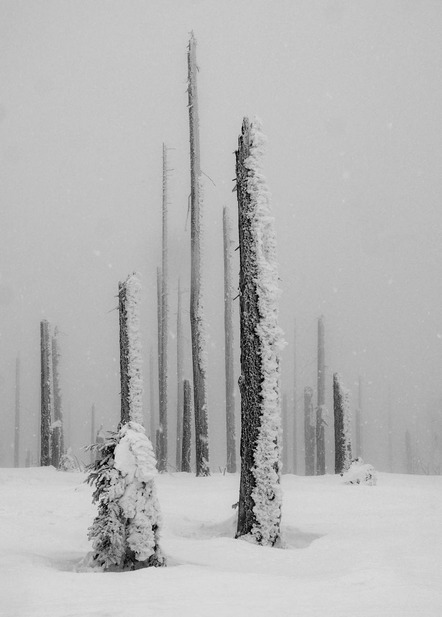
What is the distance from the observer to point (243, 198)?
852 cm

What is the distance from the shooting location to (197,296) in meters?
16.6

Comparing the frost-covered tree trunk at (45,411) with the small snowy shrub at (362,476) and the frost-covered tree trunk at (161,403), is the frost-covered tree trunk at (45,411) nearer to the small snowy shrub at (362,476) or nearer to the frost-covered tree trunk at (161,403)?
the frost-covered tree trunk at (161,403)

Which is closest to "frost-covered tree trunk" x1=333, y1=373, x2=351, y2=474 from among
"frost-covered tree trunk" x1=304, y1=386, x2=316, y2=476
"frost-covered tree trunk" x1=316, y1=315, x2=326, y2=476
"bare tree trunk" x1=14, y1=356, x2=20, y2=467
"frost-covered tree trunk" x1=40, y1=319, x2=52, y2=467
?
"frost-covered tree trunk" x1=316, y1=315, x2=326, y2=476

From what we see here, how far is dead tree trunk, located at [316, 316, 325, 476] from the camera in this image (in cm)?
2716

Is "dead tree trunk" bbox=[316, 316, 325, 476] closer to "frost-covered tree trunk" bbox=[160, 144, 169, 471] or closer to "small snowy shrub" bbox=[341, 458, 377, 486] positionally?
"frost-covered tree trunk" bbox=[160, 144, 169, 471]

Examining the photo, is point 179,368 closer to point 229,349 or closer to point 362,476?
point 229,349

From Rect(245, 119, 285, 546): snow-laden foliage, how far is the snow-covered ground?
0.53 meters

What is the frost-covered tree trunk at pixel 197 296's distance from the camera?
1603 centimetres

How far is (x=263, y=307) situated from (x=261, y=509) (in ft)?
8.17

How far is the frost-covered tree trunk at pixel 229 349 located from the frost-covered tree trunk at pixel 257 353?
13095 millimetres

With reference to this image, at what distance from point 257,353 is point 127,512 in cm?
296

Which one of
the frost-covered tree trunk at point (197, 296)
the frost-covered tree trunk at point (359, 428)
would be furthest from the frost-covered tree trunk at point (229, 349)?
the frost-covered tree trunk at point (359, 428)

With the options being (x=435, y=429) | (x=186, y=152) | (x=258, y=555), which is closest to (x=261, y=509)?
(x=258, y=555)

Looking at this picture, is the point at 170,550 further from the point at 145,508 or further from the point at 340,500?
the point at 340,500
